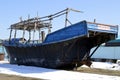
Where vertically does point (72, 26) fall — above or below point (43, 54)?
above

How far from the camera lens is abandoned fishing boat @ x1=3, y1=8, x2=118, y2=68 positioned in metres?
16.1

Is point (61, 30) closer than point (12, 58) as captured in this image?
Yes

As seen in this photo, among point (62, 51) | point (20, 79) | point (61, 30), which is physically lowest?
point (20, 79)

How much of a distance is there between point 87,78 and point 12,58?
10.6 meters

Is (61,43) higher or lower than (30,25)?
lower

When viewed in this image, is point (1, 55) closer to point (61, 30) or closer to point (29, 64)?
point (29, 64)

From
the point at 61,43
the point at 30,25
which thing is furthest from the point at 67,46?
the point at 30,25

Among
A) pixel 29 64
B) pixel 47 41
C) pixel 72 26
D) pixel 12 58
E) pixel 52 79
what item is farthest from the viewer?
pixel 12 58

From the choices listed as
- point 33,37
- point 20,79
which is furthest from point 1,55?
point 20,79

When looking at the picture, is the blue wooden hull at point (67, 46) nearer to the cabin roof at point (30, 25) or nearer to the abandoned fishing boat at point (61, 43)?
the abandoned fishing boat at point (61, 43)

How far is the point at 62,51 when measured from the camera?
1728cm

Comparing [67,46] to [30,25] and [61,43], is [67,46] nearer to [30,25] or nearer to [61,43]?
[61,43]

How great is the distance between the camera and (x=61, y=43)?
17016 mm

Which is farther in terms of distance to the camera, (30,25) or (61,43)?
(30,25)
